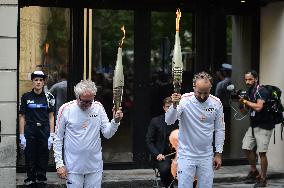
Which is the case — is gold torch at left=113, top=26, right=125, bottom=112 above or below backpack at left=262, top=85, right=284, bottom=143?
above

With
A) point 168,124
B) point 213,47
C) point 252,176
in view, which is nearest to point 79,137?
point 168,124

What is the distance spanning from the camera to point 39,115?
10453mm

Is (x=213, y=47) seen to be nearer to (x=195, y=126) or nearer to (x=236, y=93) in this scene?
(x=236, y=93)

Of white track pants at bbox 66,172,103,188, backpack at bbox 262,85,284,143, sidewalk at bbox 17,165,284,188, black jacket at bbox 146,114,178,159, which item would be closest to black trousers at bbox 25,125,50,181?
sidewalk at bbox 17,165,284,188

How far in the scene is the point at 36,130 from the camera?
34.0 feet

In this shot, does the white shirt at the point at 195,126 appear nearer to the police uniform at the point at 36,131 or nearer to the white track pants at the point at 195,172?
the white track pants at the point at 195,172

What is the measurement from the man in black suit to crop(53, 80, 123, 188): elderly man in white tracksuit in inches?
71.3

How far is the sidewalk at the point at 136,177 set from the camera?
11.0 metres

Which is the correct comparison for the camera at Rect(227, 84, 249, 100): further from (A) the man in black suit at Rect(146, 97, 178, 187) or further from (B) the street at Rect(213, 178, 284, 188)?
(A) the man in black suit at Rect(146, 97, 178, 187)

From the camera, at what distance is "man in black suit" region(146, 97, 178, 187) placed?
30.1ft

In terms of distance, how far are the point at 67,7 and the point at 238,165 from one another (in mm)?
4551

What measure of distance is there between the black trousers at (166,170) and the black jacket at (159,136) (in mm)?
152

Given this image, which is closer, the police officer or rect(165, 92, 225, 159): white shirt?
rect(165, 92, 225, 159): white shirt

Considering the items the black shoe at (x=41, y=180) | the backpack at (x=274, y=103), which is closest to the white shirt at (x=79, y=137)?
the black shoe at (x=41, y=180)
